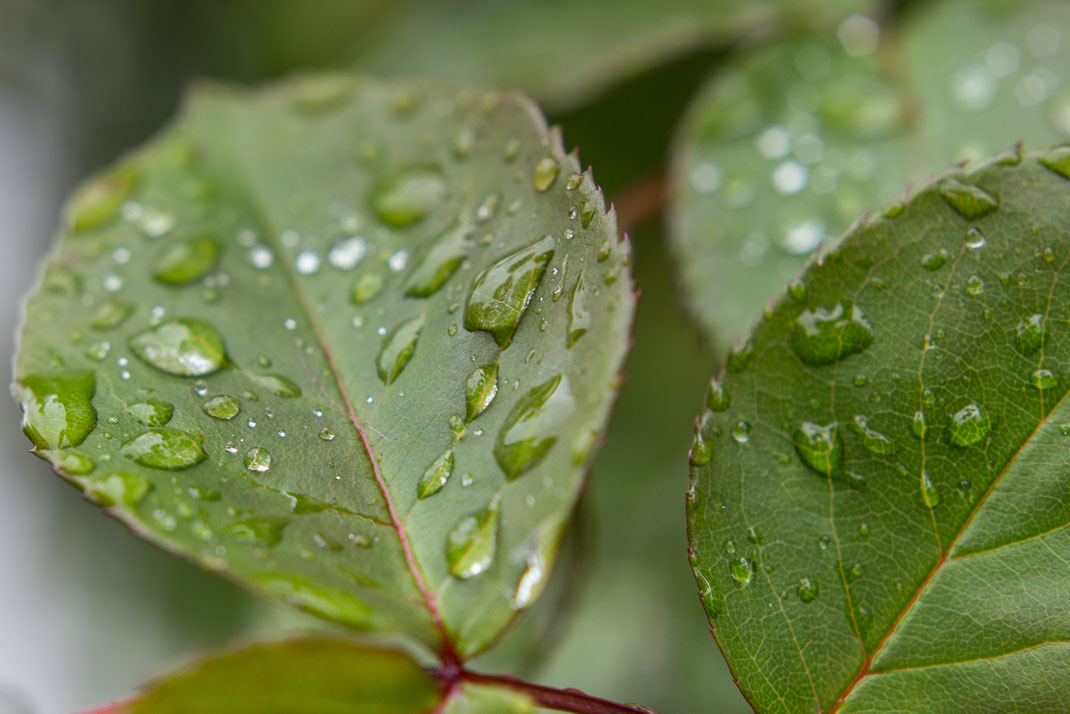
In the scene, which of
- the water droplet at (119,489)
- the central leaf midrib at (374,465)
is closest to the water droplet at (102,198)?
the central leaf midrib at (374,465)

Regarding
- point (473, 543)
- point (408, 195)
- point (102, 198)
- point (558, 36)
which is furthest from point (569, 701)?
point (558, 36)

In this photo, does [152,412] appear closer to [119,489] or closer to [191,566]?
[119,489]

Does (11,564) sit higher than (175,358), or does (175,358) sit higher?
(175,358)

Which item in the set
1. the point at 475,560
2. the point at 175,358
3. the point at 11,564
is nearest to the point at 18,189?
the point at 11,564

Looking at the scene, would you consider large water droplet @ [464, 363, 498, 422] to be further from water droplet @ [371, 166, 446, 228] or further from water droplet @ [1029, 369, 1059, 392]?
water droplet @ [1029, 369, 1059, 392]

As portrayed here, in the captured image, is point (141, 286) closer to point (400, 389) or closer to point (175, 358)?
point (175, 358)

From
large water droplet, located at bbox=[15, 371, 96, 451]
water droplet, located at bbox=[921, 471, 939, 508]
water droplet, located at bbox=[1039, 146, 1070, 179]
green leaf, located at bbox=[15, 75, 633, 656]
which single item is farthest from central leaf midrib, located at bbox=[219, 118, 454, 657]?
water droplet, located at bbox=[1039, 146, 1070, 179]
